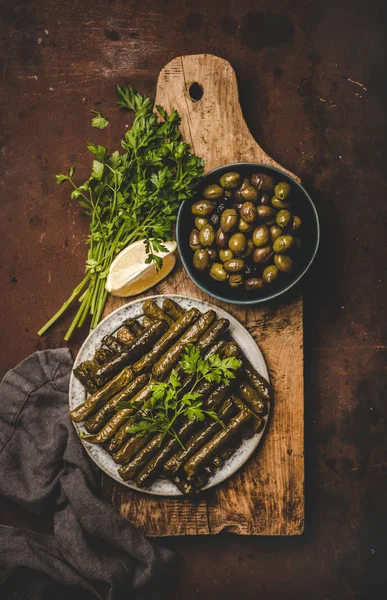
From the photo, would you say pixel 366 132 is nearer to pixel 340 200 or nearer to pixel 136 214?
pixel 340 200

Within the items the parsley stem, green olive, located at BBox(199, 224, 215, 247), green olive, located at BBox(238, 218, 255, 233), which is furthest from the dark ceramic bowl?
the parsley stem

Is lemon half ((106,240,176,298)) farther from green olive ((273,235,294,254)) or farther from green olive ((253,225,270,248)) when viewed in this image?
green olive ((273,235,294,254))

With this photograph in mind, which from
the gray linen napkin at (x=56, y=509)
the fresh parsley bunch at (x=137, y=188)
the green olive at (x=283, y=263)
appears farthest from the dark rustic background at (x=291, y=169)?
the green olive at (x=283, y=263)

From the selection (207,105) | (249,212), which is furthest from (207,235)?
(207,105)

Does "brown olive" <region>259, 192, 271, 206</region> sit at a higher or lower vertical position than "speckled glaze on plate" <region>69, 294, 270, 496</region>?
higher

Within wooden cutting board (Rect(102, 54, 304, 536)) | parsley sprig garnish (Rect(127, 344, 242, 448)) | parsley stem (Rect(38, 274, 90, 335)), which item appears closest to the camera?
parsley sprig garnish (Rect(127, 344, 242, 448))

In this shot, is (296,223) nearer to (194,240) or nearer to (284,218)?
(284,218)

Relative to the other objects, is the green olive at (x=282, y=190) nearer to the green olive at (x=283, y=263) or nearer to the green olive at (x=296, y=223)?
the green olive at (x=296, y=223)

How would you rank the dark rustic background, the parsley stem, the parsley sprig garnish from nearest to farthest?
the parsley sprig garnish → the parsley stem → the dark rustic background
